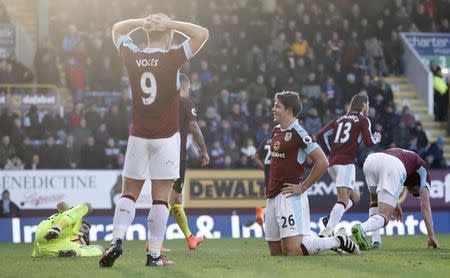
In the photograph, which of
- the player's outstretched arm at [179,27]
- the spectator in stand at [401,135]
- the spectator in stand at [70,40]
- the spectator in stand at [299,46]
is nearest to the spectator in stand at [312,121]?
the spectator in stand at [401,135]

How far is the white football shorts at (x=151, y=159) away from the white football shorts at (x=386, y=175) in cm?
402

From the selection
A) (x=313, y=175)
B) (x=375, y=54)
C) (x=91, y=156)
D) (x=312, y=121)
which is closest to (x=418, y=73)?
(x=375, y=54)

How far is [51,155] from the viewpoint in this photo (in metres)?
23.2

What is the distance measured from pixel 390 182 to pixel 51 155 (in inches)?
436

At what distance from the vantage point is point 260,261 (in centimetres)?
1128

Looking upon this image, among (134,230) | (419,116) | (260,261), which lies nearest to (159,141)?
(260,261)

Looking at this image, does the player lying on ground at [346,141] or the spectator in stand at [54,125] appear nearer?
the player lying on ground at [346,141]

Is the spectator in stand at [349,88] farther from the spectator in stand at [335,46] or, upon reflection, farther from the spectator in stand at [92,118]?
the spectator in stand at [92,118]

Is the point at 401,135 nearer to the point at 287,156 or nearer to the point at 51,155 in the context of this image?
the point at 51,155

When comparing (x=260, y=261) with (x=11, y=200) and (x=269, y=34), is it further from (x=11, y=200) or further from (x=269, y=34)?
(x=269, y=34)

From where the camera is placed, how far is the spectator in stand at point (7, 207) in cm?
2128

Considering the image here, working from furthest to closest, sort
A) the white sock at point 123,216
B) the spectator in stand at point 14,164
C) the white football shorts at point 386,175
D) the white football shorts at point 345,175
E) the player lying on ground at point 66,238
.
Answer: the spectator in stand at point 14,164, the white football shorts at point 345,175, the white football shorts at point 386,175, the player lying on ground at point 66,238, the white sock at point 123,216

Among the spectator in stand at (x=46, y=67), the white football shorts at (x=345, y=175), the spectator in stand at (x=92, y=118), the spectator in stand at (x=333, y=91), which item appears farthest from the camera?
the spectator in stand at (x=333, y=91)

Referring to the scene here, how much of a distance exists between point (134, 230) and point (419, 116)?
12764mm
